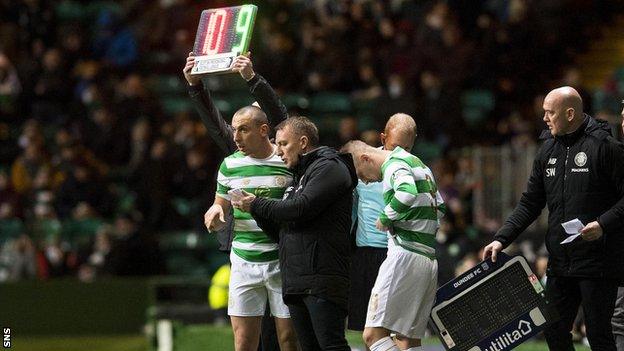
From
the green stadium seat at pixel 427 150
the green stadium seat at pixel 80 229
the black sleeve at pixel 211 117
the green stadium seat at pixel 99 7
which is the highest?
the green stadium seat at pixel 99 7

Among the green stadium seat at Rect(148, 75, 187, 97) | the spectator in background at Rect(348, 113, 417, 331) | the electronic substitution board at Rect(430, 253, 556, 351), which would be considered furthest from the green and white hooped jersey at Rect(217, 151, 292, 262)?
the green stadium seat at Rect(148, 75, 187, 97)

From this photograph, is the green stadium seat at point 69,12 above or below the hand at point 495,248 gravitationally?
above

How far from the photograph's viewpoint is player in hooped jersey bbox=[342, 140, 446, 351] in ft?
28.8

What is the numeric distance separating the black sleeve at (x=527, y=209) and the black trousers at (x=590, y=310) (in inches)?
17.2

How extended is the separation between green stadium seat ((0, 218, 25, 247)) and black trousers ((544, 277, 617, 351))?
1000 centimetres

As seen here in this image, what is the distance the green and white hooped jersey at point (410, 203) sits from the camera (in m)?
8.72

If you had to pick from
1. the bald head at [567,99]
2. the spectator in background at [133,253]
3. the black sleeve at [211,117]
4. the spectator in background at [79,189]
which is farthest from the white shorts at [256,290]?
the spectator in background at [79,189]

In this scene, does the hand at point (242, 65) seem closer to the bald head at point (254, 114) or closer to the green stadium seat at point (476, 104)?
the bald head at point (254, 114)

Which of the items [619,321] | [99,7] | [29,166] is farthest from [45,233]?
[619,321]

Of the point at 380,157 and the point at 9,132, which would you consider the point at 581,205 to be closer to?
the point at 380,157

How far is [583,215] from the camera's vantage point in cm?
863

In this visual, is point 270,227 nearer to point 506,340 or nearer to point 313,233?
point 313,233

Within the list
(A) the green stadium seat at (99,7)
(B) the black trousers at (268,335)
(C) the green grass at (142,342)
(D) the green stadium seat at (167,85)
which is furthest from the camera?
(A) the green stadium seat at (99,7)

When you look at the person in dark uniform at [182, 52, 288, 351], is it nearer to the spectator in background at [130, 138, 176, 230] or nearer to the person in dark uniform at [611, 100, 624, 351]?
the person in dark uniform at [611, 100, 624, 351]
